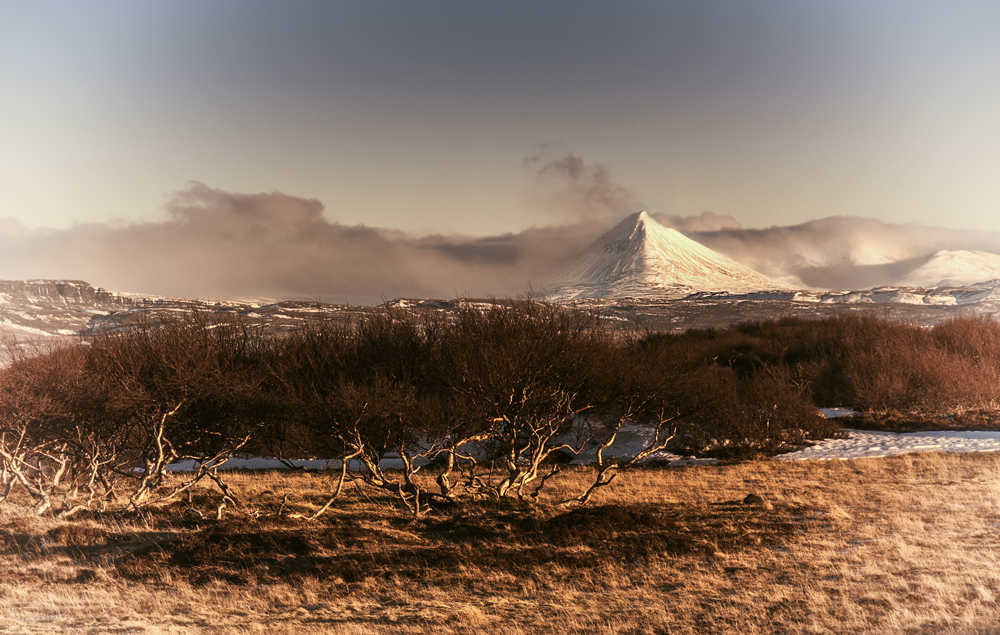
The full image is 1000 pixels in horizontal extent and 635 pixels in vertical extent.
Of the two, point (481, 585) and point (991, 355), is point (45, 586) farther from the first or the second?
point (991, 355)

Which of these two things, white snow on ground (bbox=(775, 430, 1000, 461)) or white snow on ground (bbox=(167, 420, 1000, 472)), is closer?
white snow on ground (bbox=(775, 430, 1000, 461))

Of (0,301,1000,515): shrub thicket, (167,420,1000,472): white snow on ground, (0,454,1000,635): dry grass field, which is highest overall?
(0,301,1000,515): shrub thicket

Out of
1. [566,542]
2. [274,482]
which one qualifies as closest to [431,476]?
[274,482]

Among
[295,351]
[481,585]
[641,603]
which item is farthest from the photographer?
[295,351]

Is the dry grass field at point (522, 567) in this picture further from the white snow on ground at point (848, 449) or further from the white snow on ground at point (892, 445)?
the white snow on ground at point (848, 449)

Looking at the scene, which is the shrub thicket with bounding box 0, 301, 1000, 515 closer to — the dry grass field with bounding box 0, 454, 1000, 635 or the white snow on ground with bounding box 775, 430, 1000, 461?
the dry grass field with bounding box 0, 454, 1000, 635

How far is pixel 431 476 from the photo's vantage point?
101 ft

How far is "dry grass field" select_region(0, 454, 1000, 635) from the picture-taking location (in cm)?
1141

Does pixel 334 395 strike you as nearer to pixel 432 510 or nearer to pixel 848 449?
pixel 432 510

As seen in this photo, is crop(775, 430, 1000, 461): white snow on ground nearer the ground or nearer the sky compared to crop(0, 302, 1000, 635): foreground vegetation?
nearer the ground

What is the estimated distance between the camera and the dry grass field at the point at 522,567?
11.4m

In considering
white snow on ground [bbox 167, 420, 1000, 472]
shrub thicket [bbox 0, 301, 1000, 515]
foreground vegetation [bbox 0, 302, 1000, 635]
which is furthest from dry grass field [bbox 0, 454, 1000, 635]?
white snow on ground [bbox 167, 420, 1000, 472]

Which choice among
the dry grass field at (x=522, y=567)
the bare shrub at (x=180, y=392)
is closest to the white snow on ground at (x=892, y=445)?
the dry grass field at (x=522, y=567)

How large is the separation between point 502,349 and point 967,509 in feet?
47.5
